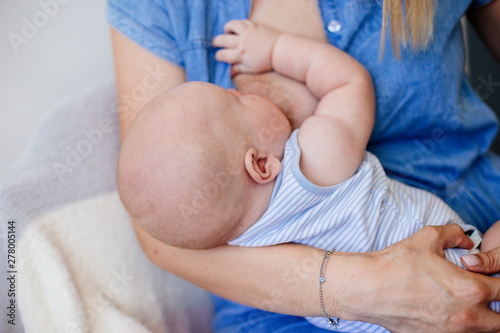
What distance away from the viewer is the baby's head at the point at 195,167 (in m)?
0.79

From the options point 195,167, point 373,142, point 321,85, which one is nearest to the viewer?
point 195,167

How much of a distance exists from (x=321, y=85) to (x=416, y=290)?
1.59 feet

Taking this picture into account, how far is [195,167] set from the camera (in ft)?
2.59

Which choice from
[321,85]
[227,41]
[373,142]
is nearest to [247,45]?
[227,41]

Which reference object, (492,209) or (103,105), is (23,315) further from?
(492,209)

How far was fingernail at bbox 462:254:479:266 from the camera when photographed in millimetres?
808

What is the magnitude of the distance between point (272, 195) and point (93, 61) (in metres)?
0.72

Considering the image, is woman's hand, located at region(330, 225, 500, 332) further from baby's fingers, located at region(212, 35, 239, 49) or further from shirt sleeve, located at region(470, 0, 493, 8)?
shirt sleeve, located at region(470, 0, 493, 8)

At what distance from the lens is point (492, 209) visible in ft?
3.72

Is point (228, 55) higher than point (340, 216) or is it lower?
higher

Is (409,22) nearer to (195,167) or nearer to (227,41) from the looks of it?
(227,41)

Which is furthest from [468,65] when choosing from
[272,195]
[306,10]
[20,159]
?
[20,159]

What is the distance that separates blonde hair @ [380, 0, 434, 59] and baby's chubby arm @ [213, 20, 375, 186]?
0.11 m

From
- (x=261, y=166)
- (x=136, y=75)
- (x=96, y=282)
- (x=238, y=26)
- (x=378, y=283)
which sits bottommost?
(x=96, y=282)
